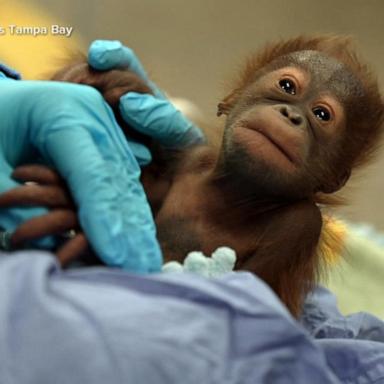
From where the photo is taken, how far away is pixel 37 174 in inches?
24.2

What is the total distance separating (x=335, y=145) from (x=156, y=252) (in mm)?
336

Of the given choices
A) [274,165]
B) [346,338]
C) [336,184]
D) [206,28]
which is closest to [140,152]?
[274,165]

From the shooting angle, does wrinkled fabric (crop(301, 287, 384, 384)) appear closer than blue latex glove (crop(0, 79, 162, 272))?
No

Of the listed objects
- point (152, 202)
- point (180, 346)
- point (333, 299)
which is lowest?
point (333, 299)

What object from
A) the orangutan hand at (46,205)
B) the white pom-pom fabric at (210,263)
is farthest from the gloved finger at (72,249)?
the white pom-pom fabric at (210,263)

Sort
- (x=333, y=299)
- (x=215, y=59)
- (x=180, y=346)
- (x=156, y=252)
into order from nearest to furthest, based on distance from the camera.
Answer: (x=180, y=346) → (x=156, y=252) → (x=333, y=299) → (x=215, y=59)

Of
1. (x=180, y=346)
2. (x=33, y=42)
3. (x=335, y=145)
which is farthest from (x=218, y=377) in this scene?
(x=33, y=42)

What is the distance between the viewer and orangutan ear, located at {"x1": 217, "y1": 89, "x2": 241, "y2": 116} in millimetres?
929

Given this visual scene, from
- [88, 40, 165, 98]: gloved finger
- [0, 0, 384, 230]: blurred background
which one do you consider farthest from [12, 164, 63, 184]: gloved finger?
[0, 0, 384, 230]: blurred background

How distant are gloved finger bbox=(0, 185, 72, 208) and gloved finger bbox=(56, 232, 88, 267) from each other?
0.13ft

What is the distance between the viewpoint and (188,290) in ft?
1.70

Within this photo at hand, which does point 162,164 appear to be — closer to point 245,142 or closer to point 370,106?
point 245,142

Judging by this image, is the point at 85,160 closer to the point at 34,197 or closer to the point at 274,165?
the point at 34,197

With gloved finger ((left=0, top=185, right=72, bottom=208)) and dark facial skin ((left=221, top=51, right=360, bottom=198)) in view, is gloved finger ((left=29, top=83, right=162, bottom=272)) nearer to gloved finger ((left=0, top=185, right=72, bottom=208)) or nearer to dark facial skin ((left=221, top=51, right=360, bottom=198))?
gloved finger ((left=0, top=185, right=72, bottom=208))
